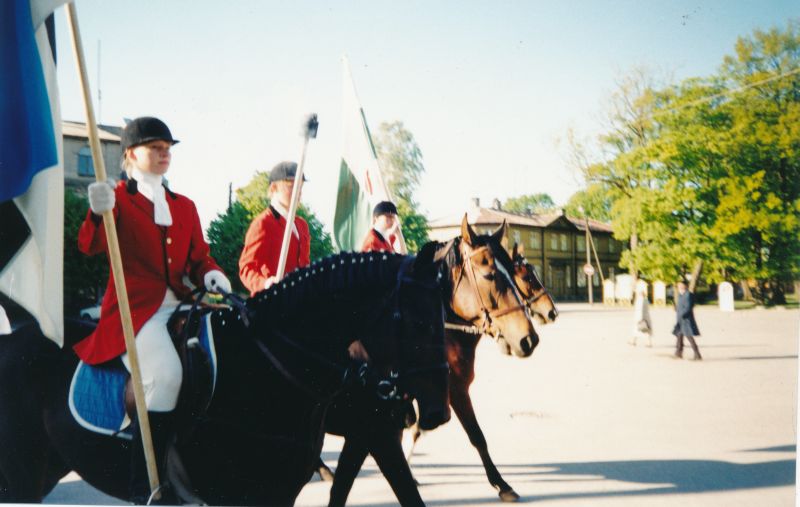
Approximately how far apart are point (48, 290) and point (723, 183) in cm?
541

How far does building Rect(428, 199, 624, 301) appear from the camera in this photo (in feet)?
19.4

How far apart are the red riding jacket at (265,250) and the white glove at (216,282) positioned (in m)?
0.89

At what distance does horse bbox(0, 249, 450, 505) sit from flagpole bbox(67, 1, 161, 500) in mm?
128

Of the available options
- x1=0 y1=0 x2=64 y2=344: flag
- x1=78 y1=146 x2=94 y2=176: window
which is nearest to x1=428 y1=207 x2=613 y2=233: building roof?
x1=0 y1=0 x2=64 y2=344: flag

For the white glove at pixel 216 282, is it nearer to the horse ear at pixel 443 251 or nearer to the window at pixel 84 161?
the horse ear at pixel 443 251

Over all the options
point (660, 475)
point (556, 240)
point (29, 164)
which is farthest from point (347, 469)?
point (556, 240)

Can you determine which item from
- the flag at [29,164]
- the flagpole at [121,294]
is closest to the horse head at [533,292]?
the flagpole at [121,294]

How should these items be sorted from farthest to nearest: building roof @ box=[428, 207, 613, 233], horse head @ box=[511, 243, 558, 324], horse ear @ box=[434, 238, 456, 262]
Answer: building roof @ box=[428, 207, 613, 233], horse head @ box=[511, 243, 558, 324], horse ear @ box=[434, 238, 456, 262]

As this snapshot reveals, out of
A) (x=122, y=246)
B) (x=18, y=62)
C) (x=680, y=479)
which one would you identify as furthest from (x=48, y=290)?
(x=680, y=479)

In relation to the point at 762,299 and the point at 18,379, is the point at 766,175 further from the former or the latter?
the point at 18,379

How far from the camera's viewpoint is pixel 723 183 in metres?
5.16

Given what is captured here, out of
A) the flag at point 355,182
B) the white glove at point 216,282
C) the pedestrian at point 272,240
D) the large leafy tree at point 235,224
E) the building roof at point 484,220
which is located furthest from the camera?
the building roof at point 484,220

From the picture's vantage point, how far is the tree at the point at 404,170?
15.7 feet

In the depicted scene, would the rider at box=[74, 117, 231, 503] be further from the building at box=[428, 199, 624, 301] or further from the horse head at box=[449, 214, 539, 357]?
the building at box=[428, 199, 624, 301]
